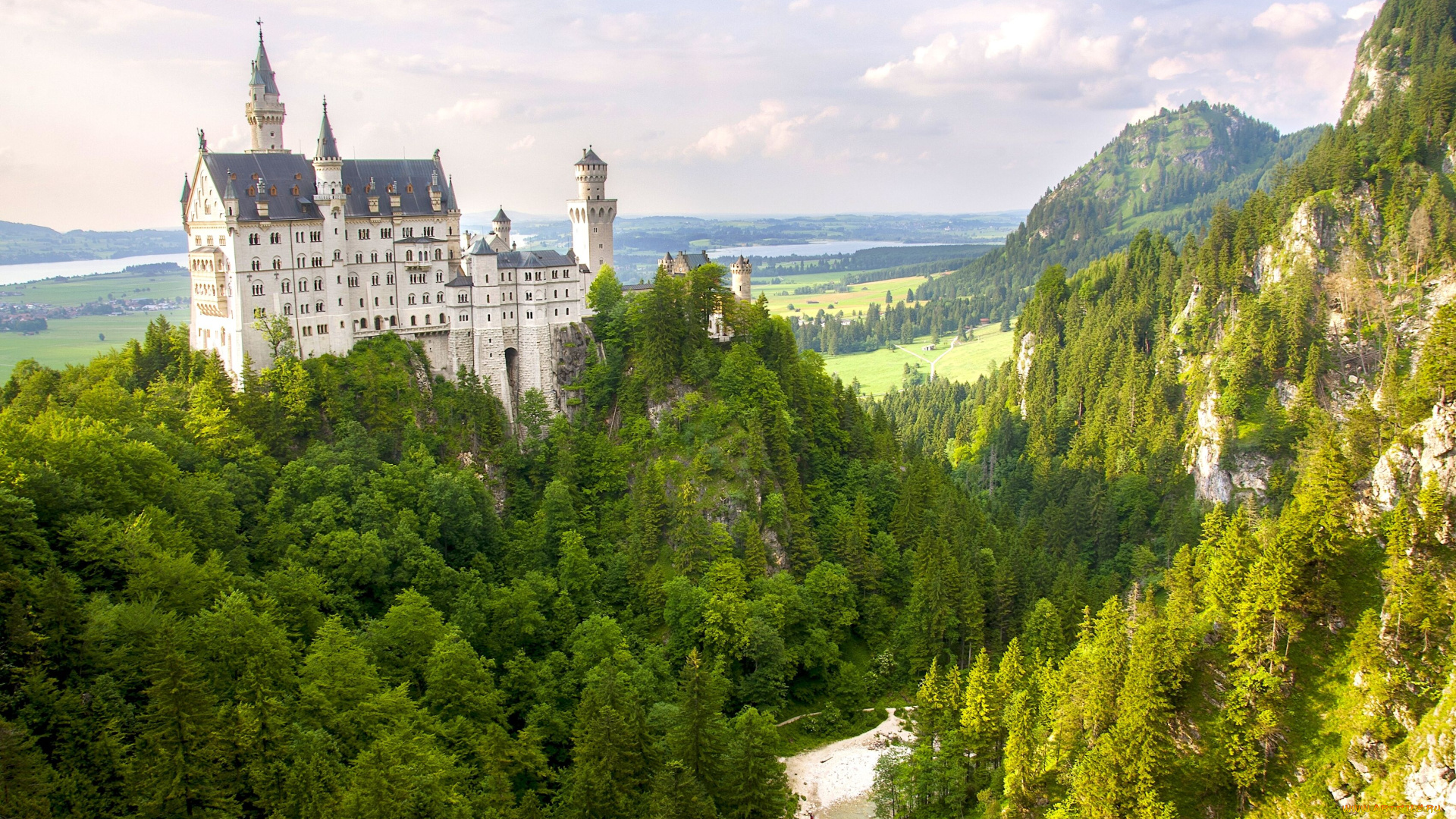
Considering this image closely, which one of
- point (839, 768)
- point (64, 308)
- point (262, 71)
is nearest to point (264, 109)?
point (262, 71)

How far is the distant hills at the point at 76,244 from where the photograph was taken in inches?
4678

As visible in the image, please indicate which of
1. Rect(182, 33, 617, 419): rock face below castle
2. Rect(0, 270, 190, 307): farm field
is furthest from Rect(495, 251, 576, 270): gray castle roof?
Rect(0, 270, 190, 307): farm field

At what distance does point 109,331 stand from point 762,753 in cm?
7097

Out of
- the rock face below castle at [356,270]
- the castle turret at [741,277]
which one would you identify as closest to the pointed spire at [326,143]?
the rock face below castle at [356,270]

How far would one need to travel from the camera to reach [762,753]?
52.2 m

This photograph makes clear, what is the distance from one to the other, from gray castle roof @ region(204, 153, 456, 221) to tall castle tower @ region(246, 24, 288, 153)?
218 cm

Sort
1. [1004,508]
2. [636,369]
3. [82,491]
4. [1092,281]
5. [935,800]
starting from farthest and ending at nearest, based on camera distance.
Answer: [1092,281]
[1004,508]
[636,369]
[935,800]
[82,491]

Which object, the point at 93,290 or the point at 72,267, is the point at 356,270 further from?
the point at 72,267

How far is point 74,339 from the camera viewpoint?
86.5m

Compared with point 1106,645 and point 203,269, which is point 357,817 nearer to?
point 1106,645

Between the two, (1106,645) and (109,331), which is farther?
(109,331)

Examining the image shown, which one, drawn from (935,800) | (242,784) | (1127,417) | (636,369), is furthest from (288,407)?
(1127,417)

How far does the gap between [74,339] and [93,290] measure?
2420 cm

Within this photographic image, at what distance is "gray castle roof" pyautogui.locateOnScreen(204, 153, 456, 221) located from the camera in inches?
2857
